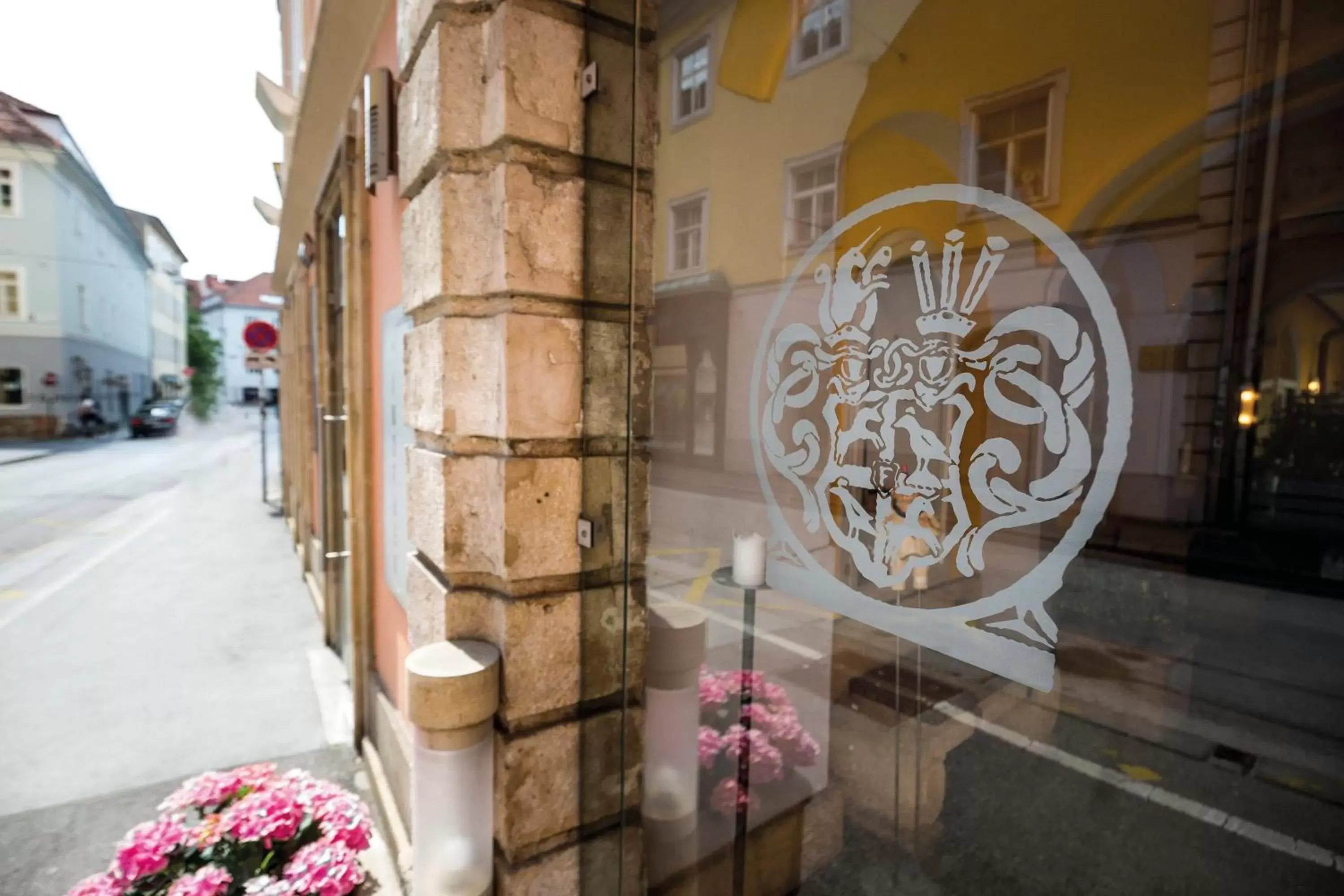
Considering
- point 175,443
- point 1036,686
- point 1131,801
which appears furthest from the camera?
point 175,443

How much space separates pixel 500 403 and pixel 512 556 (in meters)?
0.43

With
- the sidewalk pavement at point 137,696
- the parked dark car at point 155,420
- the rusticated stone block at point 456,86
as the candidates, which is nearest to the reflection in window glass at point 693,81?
the rusticated stone block at point 456,86

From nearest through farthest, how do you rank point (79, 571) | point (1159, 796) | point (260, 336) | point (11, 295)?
point (1159, 796) < point (11, 295) < point (79, 571) < point (260, 336)

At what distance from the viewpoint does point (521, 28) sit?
1.69 m

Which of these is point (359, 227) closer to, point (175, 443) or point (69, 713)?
point (69, 713)

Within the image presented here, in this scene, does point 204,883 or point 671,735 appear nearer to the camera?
point 204,883

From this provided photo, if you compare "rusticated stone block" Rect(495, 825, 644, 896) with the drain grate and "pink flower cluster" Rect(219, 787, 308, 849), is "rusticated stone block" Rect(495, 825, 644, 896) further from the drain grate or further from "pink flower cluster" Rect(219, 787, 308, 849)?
the drain grate

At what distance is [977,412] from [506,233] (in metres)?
1.26

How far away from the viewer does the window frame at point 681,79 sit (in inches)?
67.0

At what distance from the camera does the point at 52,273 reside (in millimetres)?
5289

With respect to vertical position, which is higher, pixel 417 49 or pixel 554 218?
pixel 417 49

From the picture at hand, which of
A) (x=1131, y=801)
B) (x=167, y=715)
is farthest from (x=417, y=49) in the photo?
(x=167, y=715)

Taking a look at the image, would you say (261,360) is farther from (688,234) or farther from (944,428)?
(944,428)

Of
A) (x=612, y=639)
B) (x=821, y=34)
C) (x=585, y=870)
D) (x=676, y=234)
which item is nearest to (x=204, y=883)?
(x=585, y=870)
